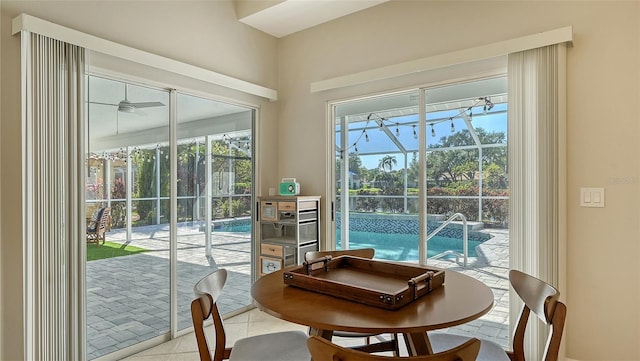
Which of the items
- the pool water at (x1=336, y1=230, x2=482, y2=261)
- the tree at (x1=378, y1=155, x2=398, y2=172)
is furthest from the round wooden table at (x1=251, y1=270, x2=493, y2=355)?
the tree at (x1=378, y1=155, x2=398, y2=172)

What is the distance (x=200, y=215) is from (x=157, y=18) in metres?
Result: 1.70

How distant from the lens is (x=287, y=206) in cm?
356

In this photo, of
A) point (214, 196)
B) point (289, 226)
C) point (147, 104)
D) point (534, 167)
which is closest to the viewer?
point (534, 167)

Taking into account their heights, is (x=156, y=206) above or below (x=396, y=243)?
above

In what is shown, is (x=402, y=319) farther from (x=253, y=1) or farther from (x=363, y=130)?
(x=253, y=1)

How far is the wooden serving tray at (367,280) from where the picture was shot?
1.46 meters

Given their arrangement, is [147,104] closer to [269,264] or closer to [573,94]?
[269,264]

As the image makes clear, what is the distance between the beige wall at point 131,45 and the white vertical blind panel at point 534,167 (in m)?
2.41

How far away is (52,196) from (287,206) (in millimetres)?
1860

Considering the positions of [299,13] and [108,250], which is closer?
[108,250]

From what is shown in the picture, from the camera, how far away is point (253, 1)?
3.50m

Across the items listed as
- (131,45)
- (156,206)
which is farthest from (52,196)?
(131,45)

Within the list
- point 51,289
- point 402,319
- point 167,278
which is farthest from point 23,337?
point 402,319

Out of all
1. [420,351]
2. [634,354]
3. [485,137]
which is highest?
[485,137]
